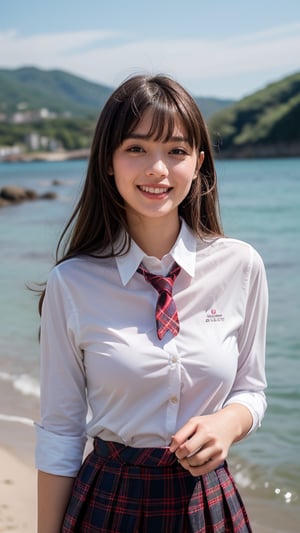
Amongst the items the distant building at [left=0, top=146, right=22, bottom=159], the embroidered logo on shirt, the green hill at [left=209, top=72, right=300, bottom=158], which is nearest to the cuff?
the embroidered logo on shirt

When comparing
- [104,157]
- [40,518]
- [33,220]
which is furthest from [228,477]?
[33,220]

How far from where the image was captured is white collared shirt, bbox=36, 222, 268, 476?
1.66 meters

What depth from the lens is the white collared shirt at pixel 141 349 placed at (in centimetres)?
166

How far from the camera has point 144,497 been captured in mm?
1627

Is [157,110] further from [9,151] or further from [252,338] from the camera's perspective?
[9,151]

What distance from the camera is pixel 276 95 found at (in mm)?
97125

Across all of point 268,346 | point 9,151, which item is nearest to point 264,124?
point 9,151

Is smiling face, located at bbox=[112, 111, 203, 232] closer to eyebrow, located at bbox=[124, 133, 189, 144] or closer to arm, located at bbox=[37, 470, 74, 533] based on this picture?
eyebrow, located at bbox=[124, 133, 189, 144]

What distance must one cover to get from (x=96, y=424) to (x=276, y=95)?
99.1 meters

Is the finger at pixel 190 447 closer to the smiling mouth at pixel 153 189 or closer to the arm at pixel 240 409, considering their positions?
the arm at pixel 240 409

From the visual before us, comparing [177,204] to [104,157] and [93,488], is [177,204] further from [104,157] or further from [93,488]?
[93,488]

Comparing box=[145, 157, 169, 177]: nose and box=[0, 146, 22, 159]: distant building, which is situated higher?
box=[145, 157, 169, 177]: nose

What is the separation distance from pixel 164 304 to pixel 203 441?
31 centimetres

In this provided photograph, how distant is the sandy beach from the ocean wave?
1.19m
